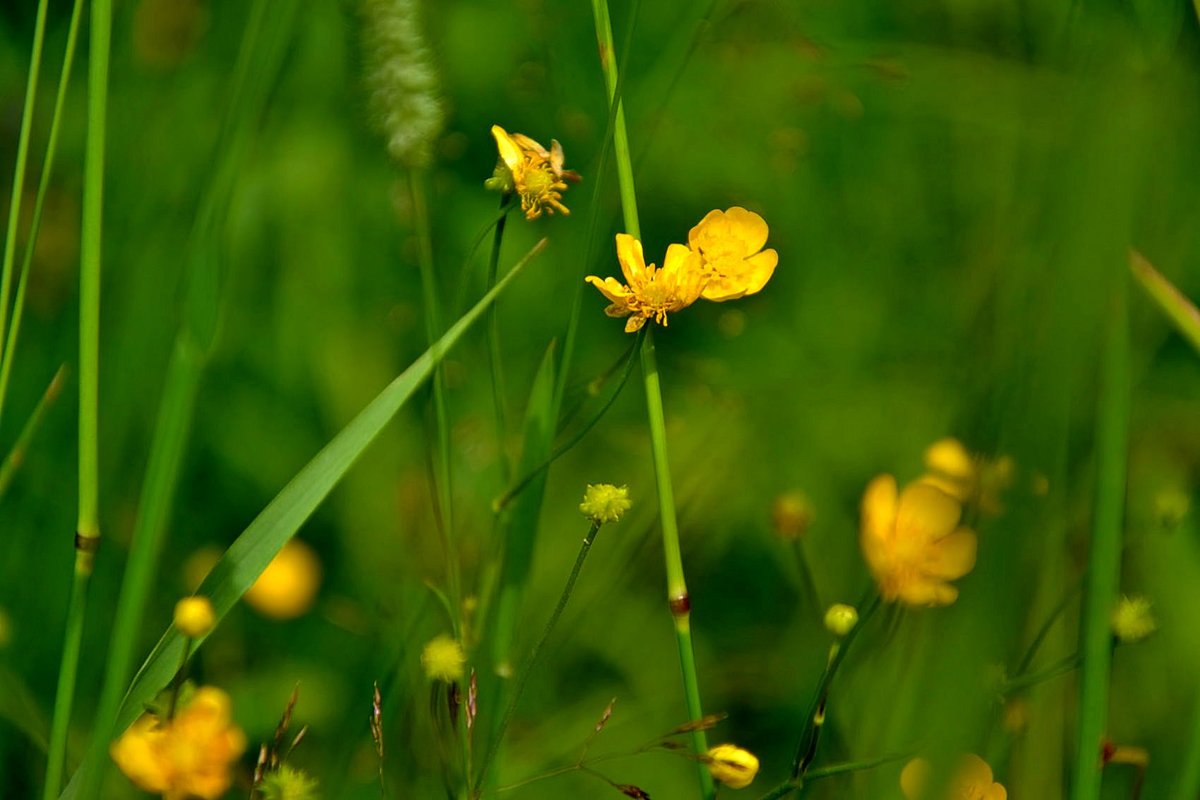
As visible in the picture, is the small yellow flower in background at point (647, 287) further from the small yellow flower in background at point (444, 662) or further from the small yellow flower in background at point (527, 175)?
the small yellow flower in background at point (444, 662)

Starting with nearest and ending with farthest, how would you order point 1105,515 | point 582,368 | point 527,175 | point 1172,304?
point 1105,515, point 1172,304, point 527,175, point 582,368

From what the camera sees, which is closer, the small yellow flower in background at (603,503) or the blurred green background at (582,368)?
the small yellow flower in background at (603,503)

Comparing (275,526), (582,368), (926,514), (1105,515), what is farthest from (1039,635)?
(582,368)

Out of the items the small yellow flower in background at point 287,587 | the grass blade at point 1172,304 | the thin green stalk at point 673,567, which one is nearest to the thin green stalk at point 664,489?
the thin green stalk at point 673,567

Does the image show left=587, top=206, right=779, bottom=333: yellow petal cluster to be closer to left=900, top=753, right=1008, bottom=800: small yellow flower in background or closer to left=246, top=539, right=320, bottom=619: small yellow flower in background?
left=900, top=753, right=1008, bottom=800: small yellow flower in background

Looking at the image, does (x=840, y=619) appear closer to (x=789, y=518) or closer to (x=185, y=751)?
(x=789, y=518)

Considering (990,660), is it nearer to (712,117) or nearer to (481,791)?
(481,791)

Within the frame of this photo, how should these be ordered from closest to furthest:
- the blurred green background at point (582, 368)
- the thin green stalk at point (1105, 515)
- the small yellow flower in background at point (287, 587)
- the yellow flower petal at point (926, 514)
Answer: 1. the thin green stalk at point (1105, 515)
2. the yellow flower petal at point (926, 514)
3. the blurred green background at point (582, 368)
4. the small yellow flower in background at point (287, 587)
